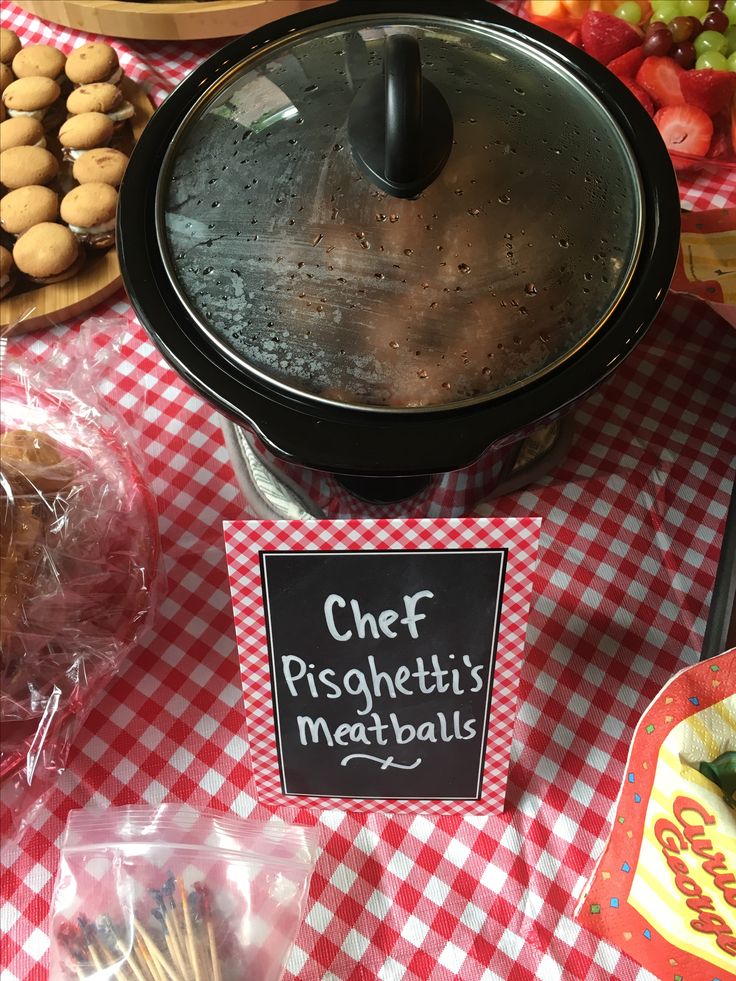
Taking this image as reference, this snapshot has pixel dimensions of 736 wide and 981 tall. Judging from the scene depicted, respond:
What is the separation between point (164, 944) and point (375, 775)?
19 cm

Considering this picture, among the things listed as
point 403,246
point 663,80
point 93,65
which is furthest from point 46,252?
point 663,80

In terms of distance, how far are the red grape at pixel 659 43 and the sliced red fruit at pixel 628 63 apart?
0.01m

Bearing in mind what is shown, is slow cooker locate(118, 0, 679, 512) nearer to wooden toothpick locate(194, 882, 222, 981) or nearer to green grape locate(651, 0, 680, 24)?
wooden toothpick locate(194, 882, 222, 981)

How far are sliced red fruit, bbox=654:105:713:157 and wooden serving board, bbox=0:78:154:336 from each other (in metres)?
0.67

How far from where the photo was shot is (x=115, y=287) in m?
1.02

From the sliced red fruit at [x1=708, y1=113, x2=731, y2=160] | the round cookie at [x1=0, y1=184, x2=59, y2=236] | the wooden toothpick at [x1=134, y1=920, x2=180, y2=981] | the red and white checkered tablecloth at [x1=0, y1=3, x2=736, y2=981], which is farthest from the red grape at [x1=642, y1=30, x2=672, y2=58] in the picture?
the wooden toothpick at [x1=134, y1=920, x2=180, y2=981]

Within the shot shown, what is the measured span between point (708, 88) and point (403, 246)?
67 cm

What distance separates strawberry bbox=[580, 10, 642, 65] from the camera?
1.14 meters

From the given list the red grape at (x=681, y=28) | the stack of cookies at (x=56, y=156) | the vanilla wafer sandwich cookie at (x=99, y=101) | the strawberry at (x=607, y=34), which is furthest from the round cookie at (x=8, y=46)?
the red grape at (x=681, y=28)

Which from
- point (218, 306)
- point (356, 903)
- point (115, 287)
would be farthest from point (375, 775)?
point (115, 287)

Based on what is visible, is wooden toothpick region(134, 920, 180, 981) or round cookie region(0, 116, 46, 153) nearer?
wooden toothpick region(134, 920, 180, 981)

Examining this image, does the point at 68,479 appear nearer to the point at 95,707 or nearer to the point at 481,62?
the point at 95,707

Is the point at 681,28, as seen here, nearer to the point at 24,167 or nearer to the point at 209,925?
the point at 24,167

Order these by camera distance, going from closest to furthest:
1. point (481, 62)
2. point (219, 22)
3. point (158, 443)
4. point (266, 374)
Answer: point (266, 374)
point (481, 62)
point (158, 443)
point (219, 22)
